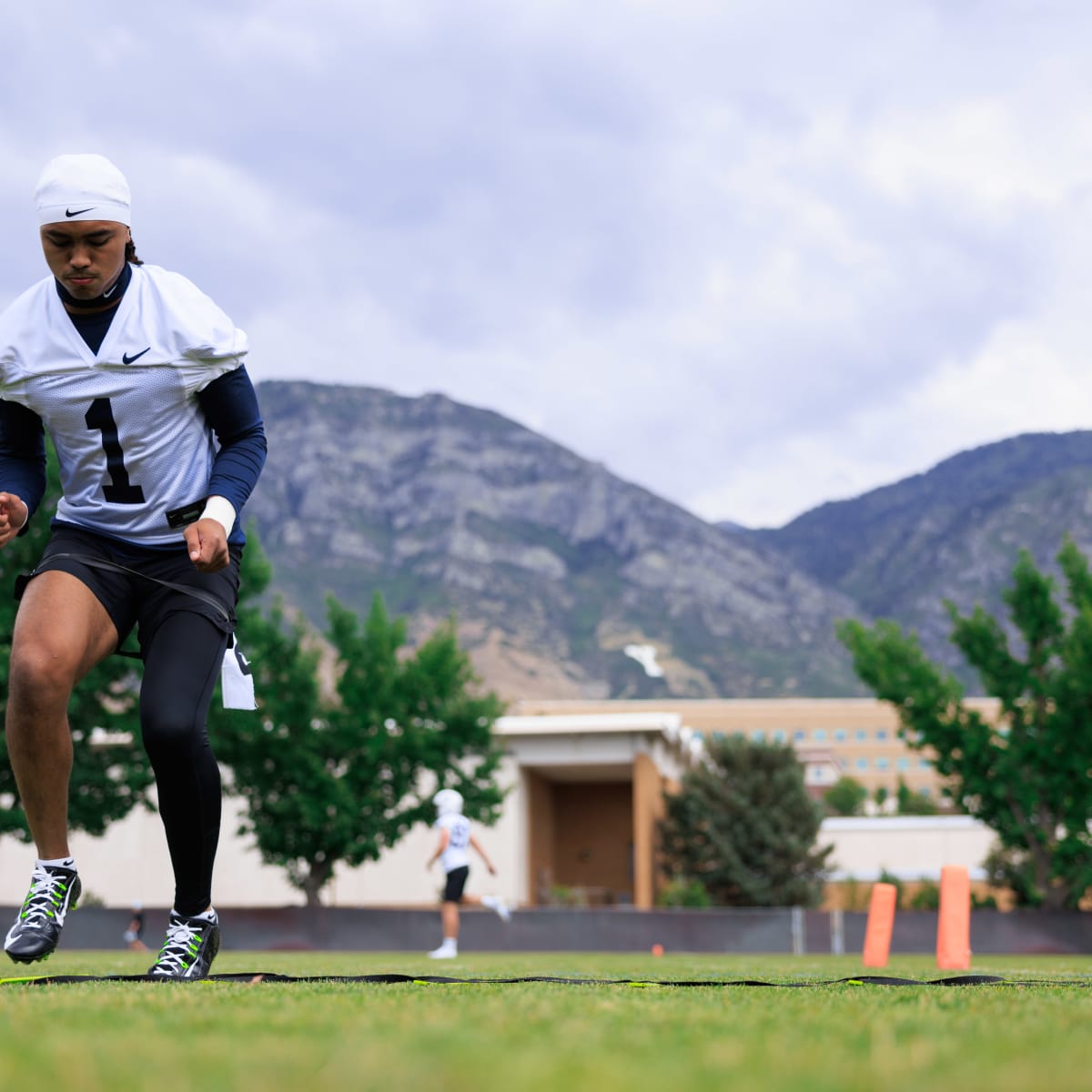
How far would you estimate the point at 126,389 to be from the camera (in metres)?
5.02

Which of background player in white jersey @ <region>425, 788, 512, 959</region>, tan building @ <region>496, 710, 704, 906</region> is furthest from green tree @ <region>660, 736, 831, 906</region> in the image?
background player in white jersey @ <region>425, 788, 512, 959</region>

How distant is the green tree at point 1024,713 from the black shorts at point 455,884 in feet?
59.2

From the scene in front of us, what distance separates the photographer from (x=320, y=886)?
1417 inches

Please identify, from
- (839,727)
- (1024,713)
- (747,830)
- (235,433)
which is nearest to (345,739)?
(1024,713)

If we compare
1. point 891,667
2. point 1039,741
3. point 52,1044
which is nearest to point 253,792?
point 891,667

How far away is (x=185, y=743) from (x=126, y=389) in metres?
1.24

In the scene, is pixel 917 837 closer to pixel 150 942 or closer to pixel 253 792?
pixel 253 792

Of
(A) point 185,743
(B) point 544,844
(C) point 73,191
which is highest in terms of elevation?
(C) point 73,191

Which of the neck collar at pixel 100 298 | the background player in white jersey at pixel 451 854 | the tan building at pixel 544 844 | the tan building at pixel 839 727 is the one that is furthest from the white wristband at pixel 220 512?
the tan building at pixel 839 727

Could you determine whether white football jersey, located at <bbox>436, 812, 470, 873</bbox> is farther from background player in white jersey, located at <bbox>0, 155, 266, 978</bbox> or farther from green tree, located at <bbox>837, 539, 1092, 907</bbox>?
green tree, located at <bbox>837, 539, 1092, 907</bbox>

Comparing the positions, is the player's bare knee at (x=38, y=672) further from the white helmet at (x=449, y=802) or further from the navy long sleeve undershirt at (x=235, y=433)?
the white helmet at (x=449, y=802)

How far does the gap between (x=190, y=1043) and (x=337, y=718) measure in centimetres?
3375

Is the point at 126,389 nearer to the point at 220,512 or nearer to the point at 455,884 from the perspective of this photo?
the point at 220,512

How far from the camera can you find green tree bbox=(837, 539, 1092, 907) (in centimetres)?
3384
